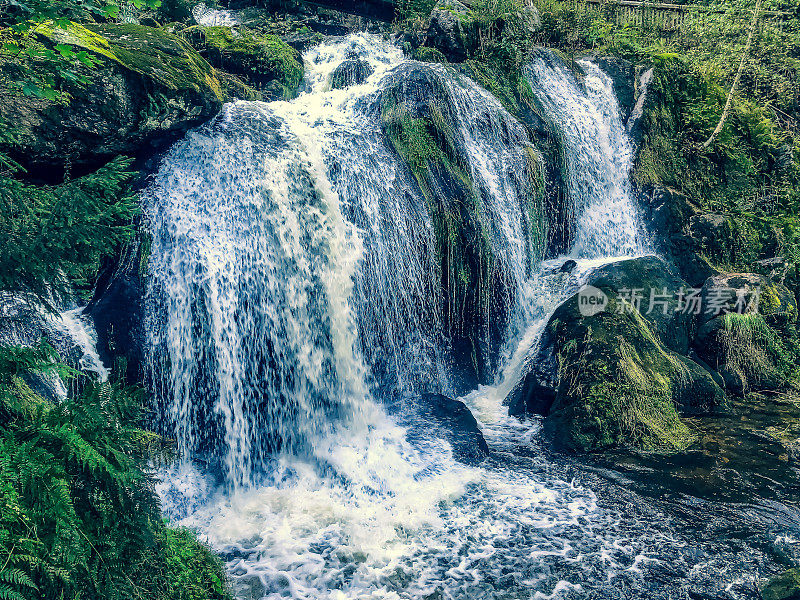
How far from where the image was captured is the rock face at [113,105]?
7004mm

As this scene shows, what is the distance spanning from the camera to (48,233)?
13.0 ft

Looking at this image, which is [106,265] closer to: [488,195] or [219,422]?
[219,422]

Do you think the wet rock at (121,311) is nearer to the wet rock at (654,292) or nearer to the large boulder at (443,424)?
the large boulder at (443,424)

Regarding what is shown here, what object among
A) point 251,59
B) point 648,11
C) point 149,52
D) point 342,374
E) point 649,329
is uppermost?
point 648,11

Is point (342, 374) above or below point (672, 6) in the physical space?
below

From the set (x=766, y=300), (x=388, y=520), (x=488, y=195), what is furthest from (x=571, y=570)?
(x=766, y=300)

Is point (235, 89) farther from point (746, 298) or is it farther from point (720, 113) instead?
point (720, 113)

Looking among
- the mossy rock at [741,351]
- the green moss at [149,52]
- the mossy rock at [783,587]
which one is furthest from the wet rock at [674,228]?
the green moss at [149,52]

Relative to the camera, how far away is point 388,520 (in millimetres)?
6703

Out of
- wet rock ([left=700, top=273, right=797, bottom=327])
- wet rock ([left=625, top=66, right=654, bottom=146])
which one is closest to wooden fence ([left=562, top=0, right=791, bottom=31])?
wet rock ([left=625, top=66, right=654, bottom=146])

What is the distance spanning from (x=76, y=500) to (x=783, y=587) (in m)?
6.20

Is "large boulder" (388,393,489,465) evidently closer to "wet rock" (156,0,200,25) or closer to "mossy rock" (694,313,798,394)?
"mossy rock" (694,313,798,394)

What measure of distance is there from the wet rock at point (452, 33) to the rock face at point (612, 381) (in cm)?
670

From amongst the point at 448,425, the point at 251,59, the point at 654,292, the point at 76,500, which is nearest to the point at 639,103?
the point at 654,292
